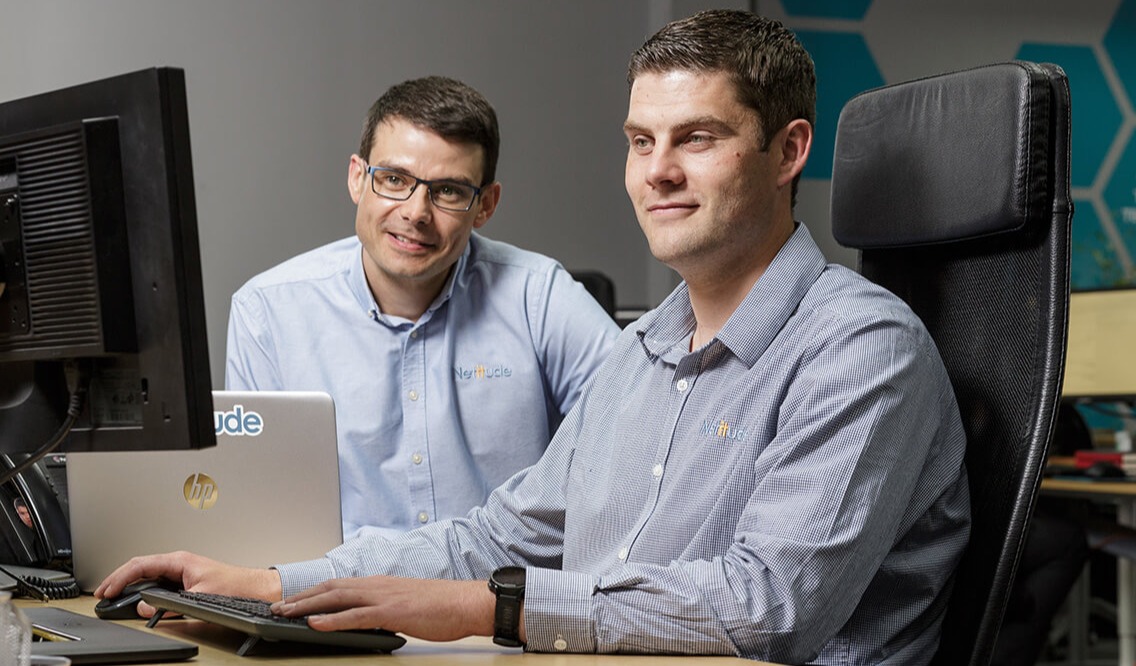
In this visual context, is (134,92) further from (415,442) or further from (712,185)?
(415,442)

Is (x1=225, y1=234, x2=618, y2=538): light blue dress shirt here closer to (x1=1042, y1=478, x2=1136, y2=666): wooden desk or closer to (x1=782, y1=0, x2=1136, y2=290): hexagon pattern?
(x1=1042, y1=478, x2=1136, y2=666): wooden desk

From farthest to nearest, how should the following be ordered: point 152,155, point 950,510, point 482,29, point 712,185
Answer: point 482,29 < point 712,185 < point 950,510 < point 152,155

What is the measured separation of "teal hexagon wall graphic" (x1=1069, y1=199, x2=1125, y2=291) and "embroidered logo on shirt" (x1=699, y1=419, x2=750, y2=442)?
13.5 ft

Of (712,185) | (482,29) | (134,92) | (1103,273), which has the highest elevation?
(482,29)

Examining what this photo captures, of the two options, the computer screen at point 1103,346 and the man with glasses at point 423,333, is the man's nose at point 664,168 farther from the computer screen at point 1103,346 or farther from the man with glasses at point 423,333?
the computer screen at point 1103,346

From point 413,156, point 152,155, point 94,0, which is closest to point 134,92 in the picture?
point 152,155

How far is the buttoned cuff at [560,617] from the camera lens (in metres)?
1.28

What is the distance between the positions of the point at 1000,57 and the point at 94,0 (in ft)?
11.2

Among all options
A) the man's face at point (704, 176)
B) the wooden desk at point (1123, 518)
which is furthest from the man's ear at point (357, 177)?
the wooden desk at point (1123, 518)

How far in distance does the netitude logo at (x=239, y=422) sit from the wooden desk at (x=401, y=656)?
0.34 metres

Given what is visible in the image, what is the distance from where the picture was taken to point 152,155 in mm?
1068

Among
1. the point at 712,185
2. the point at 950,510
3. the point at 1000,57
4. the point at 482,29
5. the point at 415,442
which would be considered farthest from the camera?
the point at 1000,57

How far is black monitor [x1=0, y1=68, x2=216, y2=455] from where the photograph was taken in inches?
42.2

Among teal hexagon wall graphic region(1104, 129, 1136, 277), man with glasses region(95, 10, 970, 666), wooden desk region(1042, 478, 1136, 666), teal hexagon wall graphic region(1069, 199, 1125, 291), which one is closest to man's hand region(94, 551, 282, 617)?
man with glasses region(95, 10, 970, 666)
